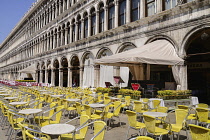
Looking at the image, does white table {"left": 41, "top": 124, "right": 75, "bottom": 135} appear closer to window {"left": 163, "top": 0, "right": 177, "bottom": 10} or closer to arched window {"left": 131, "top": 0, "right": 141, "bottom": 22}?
window {"left": 163, "top": 0, "right": 177, "bottom": 10}

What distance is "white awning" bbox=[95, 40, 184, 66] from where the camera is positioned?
9587 millimetres

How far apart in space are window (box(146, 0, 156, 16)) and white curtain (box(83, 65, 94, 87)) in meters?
8.98

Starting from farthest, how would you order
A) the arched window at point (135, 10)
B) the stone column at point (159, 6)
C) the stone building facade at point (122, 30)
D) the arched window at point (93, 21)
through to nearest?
the arched window at point (93, 21)
the arched window at point (135, 10)
the stone column at point (159, 6)
the stone building facade at point (122, 30)

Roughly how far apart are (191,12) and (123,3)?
7.59m

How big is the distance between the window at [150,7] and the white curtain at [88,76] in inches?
354

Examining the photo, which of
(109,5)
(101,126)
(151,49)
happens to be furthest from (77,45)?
(101,126)

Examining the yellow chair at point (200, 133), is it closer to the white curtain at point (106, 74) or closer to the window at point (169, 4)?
the window at point (169, 4)

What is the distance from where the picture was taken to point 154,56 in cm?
1018

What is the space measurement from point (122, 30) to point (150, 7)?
311 centimetres

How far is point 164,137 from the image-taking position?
567cm

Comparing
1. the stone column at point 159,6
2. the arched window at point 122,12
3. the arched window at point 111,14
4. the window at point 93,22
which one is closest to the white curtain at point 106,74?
the arched window at point 111,14

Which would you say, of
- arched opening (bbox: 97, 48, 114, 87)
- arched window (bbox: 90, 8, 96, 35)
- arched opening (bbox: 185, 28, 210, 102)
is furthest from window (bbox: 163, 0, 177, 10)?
arched window (bbox: 90, 8, 96, 35)

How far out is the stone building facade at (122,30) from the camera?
1155 centimetres

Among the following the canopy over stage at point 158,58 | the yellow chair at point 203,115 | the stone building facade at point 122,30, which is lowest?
the yellow chair at point 203,115
